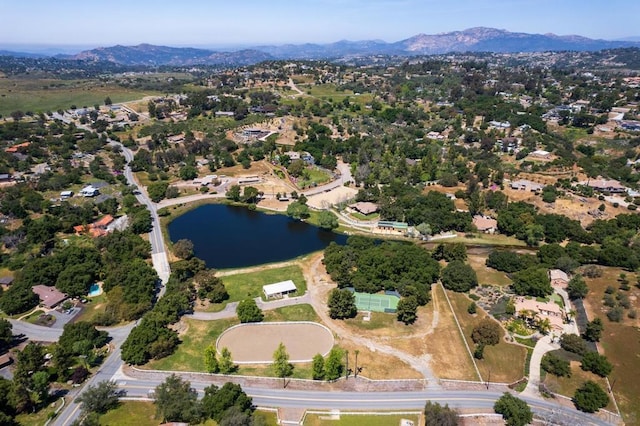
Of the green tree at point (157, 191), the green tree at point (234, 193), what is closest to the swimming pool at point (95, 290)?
the green tree at point (157, 191)

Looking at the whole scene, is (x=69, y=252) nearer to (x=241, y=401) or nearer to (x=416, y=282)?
(x=241, y=401)

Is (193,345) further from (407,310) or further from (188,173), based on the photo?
(188,173)

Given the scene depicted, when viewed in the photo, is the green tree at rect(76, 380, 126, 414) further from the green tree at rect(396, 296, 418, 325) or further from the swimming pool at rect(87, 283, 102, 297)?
the green tree at rect(396, 296, 418, 325)

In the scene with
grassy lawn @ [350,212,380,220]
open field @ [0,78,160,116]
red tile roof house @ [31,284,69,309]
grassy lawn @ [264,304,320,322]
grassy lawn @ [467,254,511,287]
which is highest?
open field @ [0,78,160,116]

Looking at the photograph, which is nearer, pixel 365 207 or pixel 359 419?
pixel 359 419

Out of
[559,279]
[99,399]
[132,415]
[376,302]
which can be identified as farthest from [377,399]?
[559,279]

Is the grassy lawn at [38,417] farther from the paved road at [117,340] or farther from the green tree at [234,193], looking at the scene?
the green tree at [234,193]

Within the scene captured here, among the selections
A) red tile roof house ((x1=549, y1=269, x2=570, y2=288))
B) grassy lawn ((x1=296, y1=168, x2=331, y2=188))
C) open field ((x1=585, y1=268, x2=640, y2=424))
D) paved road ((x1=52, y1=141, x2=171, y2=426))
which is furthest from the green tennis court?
grassy lawn ((x1=296, y1=168, x2=331, y2=188))
